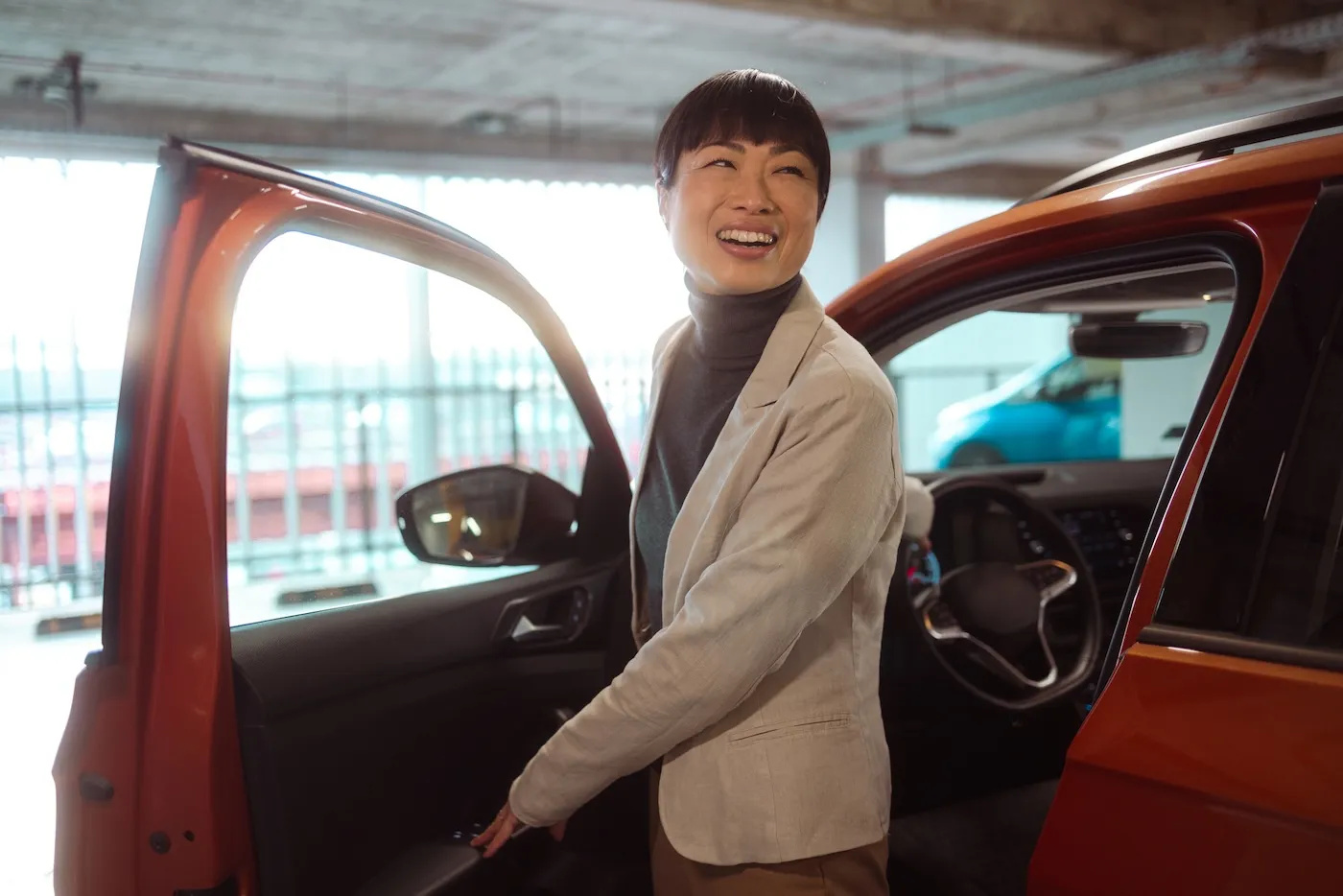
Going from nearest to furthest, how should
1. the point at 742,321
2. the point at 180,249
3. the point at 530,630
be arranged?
1. the point at 180,249
2. the point at 742,321
3. the point at 530,630

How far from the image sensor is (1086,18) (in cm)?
762

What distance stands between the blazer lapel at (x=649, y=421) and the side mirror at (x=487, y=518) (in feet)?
0.95

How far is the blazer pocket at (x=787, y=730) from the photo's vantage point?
1281 millimetres

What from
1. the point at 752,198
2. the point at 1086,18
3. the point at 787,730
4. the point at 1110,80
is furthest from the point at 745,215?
the point at 1086,18

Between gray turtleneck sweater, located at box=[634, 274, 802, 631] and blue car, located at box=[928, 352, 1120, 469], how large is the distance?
8138 mm

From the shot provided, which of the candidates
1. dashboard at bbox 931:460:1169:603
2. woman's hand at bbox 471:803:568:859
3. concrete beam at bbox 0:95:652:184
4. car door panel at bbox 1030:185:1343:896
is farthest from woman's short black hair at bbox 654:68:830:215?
concrete beam at bbox 0:95:652:184

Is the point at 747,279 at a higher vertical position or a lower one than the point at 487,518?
higher

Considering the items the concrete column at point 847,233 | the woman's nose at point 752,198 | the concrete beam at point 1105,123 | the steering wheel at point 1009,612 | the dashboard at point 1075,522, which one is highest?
the concrete beam at point 1105,123

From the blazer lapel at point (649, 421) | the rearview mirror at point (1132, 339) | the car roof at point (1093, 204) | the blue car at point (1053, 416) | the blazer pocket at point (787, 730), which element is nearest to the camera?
the car roof at point (1093, 204)

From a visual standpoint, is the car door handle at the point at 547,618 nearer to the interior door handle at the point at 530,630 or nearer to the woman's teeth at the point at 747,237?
the interior door handle at the point at 530,630

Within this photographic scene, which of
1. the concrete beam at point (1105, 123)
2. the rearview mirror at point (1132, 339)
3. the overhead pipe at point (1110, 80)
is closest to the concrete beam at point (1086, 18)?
the overhead pipe at point (1110, 80)

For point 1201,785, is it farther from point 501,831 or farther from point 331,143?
point 331,143

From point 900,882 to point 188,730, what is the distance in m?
1.36

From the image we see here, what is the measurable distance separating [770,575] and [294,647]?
1.93 ft
